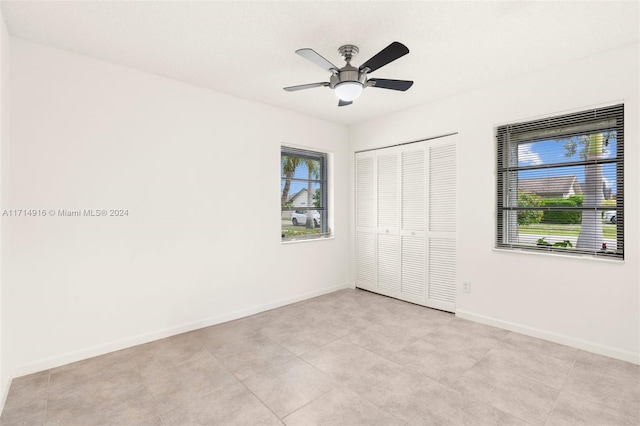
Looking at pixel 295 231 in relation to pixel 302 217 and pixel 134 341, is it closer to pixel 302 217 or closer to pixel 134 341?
pixel 302 217

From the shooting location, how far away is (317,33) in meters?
2.40

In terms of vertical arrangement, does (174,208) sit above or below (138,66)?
below

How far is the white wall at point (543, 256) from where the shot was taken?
8.68 ft

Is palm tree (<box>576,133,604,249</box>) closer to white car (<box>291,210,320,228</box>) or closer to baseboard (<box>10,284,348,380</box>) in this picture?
white car (<box>291,210,320,228</box>)

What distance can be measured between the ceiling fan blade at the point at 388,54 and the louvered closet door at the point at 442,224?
192 centimetres

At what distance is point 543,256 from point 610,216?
0.64 m

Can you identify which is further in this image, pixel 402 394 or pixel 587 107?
pixel 587 107

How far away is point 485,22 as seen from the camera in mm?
2289

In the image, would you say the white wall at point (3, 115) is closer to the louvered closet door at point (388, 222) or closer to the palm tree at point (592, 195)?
the louvered closet door at point (388, 222)

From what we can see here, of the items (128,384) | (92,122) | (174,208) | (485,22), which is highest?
(485,22)

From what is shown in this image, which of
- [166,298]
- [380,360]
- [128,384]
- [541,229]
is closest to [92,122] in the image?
[166,298]

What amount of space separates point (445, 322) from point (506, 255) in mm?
1012

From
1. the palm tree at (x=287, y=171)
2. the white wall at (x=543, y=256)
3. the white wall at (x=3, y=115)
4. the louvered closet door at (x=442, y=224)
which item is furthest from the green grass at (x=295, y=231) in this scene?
the white wall at (x=3, y=115)

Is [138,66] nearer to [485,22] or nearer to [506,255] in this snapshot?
[485,22]
